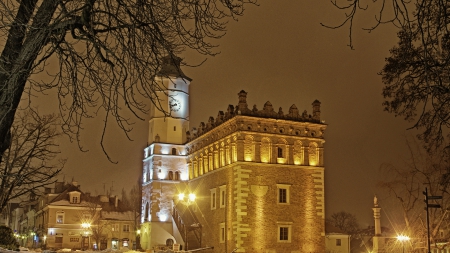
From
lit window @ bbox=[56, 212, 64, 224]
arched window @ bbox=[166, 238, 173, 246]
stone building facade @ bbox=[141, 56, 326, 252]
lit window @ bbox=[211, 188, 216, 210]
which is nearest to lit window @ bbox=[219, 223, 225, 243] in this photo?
stone building facade @ bbox=[141, 56, 326, 252]

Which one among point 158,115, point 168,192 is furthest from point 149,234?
point 158,115

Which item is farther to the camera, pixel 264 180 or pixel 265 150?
pixel 265 150

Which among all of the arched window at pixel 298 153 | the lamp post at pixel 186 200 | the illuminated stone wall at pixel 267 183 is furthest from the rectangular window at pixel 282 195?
the lamp post at pixel 186 200

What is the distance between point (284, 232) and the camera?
39375 millimetres

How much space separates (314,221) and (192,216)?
10.2 m

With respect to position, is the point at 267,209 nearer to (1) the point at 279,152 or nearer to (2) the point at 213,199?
(1) the point at 279,152

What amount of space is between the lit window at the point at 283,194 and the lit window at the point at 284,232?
148 centimetres

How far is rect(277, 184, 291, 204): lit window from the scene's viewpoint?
131 feet

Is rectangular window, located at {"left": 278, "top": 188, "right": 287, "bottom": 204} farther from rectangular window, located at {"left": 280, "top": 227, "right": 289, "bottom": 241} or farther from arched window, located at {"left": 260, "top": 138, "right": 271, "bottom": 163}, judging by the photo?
arched window, located at {"left": 260, "top": 138, "right": 271, "bottom": 163}

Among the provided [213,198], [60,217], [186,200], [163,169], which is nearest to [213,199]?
[213,198]

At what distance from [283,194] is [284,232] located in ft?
8.31

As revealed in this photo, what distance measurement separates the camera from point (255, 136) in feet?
130

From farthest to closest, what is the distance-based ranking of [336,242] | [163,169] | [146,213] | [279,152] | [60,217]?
[60,217] → [146,213] → [163,169] → [336,242] → [279,152]

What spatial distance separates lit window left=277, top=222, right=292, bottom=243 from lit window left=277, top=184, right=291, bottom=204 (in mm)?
1475
